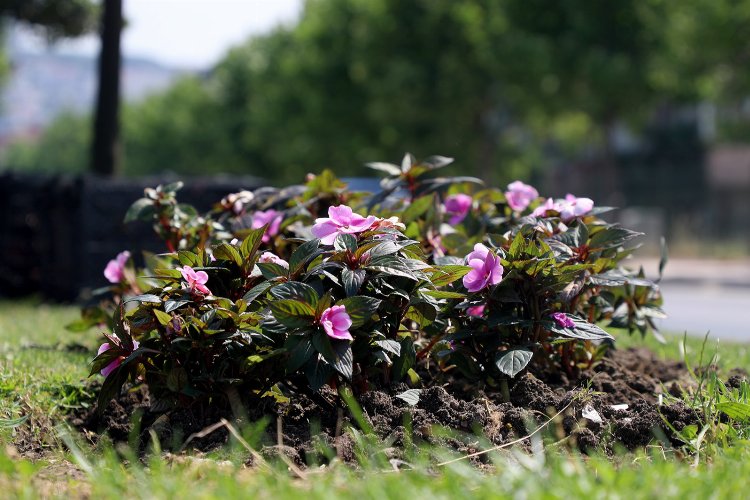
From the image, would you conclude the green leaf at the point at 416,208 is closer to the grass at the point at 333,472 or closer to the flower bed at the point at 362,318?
the flower bed at the point at 362,318

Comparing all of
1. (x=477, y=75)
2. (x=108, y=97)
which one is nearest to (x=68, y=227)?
(x=108, y=97)

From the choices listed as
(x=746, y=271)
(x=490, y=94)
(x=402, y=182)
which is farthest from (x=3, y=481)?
(x=490, y=94)

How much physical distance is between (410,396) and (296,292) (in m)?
0.55

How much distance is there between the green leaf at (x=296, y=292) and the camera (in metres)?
2.97

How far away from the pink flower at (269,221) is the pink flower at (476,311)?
1.02 meters

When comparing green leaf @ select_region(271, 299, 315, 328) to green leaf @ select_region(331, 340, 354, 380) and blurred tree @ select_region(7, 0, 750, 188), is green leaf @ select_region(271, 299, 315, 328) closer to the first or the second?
green leaf @ select_region(331, 340, 354, 380)

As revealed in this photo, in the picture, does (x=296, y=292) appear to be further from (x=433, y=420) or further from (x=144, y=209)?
(x=144, y=209)

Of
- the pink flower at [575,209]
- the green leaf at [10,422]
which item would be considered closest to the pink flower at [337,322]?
the green leaf at [10,422]

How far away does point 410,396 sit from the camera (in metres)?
3.19

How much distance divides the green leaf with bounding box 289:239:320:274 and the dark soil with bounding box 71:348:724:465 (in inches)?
18.6

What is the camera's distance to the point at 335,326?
9.78ft

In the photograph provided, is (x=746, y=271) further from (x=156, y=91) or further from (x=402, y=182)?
(x=156, y=91)

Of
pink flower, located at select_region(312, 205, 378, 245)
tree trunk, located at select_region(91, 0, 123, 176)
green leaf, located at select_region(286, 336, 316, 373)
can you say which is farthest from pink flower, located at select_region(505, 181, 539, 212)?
tree trunk, located at select_region(91, 0, 123, 176)

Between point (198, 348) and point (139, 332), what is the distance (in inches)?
9.0
